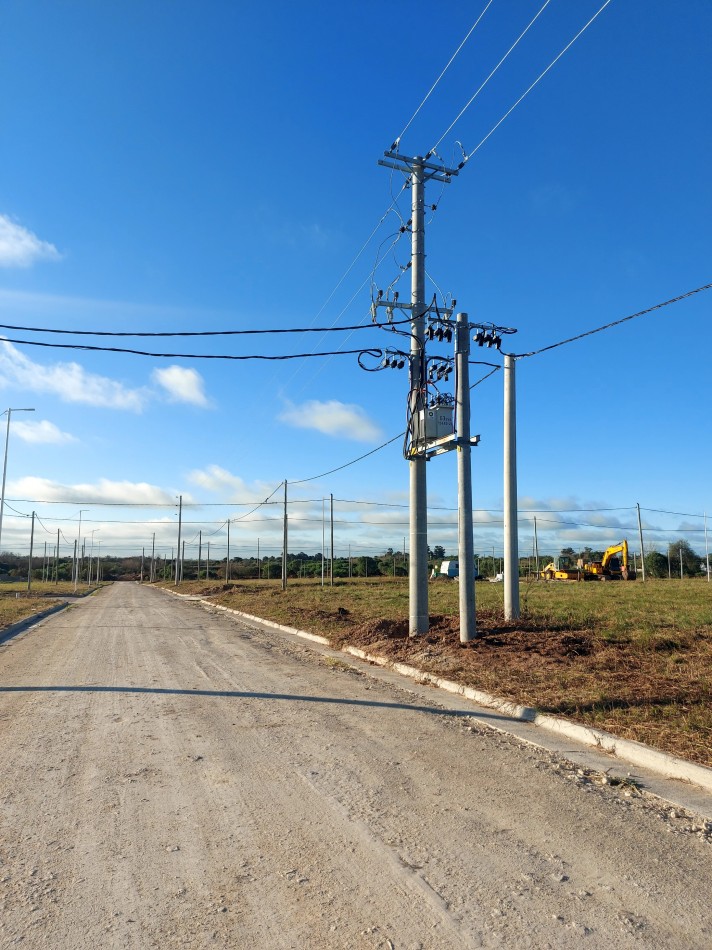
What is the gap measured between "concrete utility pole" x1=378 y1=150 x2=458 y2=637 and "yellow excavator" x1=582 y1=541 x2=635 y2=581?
47167 mm

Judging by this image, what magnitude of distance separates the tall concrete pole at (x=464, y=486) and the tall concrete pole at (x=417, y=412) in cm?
128

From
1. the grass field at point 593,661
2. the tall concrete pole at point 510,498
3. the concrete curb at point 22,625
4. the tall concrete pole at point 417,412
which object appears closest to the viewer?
the grass field at point 593,661

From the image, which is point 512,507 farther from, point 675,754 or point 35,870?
point 35,870

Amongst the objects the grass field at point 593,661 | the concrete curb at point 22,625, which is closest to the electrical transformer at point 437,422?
the grass field at point 593,661

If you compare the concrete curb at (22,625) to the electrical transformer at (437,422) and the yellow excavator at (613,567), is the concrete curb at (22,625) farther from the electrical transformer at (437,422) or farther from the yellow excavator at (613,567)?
the yellow excavator at (613,567)

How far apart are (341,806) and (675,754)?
10.7 feet

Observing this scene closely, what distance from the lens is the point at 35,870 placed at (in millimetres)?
4148

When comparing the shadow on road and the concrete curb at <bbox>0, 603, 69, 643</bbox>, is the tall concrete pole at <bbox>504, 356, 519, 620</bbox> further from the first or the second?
the concrete curb at <bbox>0, 603, 69, 643</bbox>

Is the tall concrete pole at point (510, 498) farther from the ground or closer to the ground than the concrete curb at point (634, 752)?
farther from the ground

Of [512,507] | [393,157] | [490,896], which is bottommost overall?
[490,896]

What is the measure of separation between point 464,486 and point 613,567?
50.6 m

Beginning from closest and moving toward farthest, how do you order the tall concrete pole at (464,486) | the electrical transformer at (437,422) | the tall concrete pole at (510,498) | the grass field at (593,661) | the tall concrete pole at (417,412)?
the grass field at (593,661), the tall concrete pole at (464,486), the electrical transformer at (437,422), the tall concrete pole at (417,412), the tall concrete pole at (510,498)

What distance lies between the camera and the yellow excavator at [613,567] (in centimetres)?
5856

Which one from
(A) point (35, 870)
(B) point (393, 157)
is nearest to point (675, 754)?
(A) point (35, 870)
